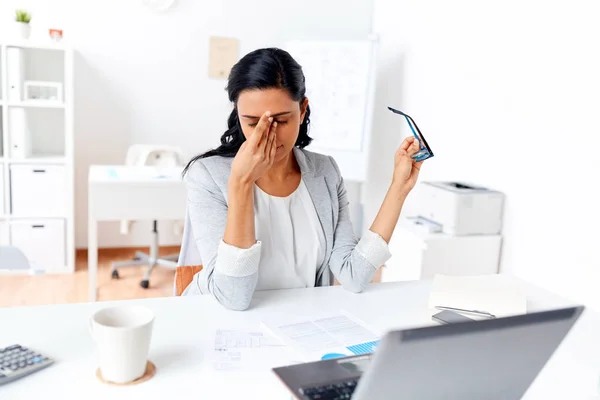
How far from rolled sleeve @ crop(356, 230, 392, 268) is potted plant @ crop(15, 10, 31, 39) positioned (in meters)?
2.92

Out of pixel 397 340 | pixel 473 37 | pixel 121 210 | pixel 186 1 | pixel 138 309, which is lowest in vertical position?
pixel 121 210

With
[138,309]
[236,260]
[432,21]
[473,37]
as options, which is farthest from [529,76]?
[138,309]

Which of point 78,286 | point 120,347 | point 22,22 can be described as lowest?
point 78,286

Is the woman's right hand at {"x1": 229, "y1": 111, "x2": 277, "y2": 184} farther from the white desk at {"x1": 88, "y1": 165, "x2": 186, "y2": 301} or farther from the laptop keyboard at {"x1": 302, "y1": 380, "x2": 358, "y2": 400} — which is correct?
the white desk at {"x1": 88, "y1": 165, "x2": 186, "y2": 301}

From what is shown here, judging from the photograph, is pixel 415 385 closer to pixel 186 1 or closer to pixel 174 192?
pixel 174 192

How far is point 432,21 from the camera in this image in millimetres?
3502

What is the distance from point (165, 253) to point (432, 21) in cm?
245

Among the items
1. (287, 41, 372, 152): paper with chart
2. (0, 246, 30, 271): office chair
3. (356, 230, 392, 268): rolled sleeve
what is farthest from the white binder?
(356, 230, 392, 268): rolled sleeve

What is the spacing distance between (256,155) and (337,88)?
9.20 feet

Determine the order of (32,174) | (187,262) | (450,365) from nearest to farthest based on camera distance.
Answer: (450,365)
(187,262)
(32,174)

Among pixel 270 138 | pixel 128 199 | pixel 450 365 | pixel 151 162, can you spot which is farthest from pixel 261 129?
pixel 151 162

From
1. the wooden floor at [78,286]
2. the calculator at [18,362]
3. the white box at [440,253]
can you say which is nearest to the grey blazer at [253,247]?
the calculator at [18,362]

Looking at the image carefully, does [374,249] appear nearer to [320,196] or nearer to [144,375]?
[320,196]

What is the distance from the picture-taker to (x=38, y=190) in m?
3.53
